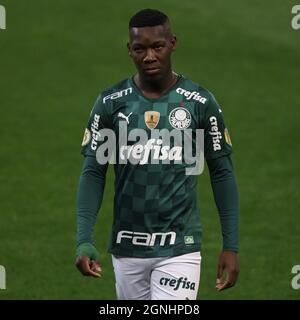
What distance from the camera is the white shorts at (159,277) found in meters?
7.93

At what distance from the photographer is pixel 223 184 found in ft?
26.1

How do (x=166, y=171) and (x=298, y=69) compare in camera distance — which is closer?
(x=166, y=171)

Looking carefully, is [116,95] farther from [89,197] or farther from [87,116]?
[87,116]

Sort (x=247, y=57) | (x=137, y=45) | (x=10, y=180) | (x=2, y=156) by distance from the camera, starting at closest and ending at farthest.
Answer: (x=137, y=45)
(x=10, y=180)
(x=2, y=156)
(x=247, y=57)

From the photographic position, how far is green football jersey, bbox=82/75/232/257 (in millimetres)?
7898

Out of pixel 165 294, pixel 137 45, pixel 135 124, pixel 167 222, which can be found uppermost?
pixel 137 45

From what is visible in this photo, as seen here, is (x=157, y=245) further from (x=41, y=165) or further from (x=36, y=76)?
(x=36, y=76)

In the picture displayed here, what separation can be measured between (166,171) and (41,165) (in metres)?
10.7

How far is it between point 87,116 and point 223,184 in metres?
13.8

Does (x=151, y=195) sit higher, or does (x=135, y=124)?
(x=135, y=124)

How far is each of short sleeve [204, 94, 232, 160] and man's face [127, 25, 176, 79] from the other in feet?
1.36

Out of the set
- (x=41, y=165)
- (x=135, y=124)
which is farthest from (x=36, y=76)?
(x=135, y=124)

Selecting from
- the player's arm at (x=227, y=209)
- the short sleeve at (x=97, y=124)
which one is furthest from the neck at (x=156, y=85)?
the player's arm at (x=227, y=209)

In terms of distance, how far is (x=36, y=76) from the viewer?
25188mm
